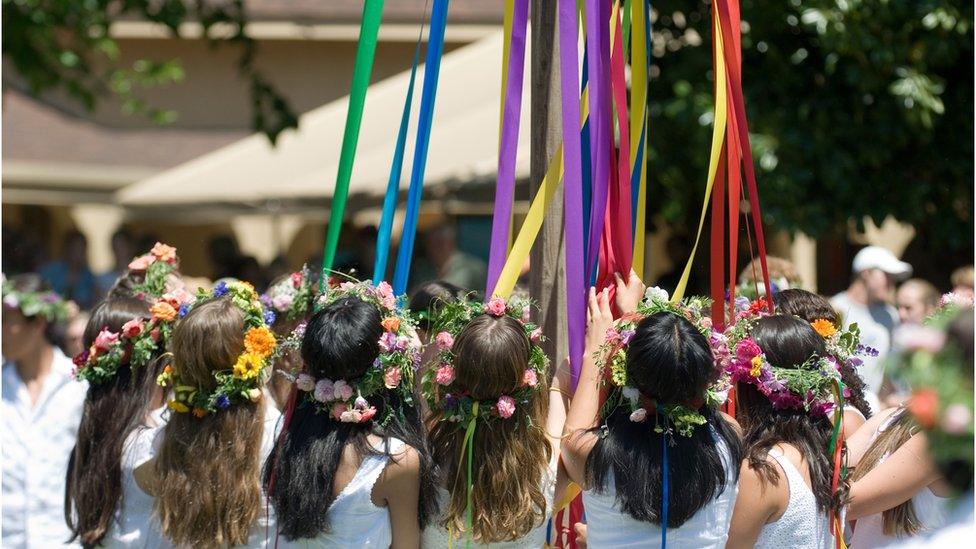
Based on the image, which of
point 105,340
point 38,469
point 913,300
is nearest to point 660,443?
point 105,340

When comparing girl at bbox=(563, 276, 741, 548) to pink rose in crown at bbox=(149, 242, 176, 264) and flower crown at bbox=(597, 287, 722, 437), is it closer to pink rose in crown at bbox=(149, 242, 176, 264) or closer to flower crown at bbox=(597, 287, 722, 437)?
flower crown at bbox=(597, 287, 722, 437)

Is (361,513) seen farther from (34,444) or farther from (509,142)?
(34,444)

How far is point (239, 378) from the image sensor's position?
9.79ft

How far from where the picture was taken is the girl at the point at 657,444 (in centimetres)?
250

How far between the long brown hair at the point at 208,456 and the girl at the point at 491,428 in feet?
1.78

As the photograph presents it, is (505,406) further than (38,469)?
No

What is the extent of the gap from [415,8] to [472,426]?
13.1 metres

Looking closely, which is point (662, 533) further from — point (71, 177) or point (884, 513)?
point (71, 177)

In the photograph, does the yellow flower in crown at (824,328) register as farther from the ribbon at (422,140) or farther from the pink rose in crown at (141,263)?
the pink rose in crown at (141,263)

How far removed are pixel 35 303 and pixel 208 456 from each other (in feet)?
5.28

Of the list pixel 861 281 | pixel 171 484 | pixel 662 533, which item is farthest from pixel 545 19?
pixel 861 281

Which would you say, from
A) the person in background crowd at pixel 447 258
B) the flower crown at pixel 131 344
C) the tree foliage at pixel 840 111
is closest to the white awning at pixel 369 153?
the person in background crowd at pixel 447 258

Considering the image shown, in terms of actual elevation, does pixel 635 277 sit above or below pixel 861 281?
below

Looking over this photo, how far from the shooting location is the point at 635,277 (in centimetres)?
297
